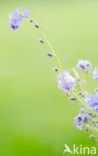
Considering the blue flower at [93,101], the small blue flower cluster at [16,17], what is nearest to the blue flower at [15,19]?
the small blue flower cluster at [16,17]

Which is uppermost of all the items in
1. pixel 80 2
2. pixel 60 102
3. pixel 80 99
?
pixel 80 2

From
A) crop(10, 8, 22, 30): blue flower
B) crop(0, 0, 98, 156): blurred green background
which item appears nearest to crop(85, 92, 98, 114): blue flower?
crop(10, 8, 22, 30): blue flower

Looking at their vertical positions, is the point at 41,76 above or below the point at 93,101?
above

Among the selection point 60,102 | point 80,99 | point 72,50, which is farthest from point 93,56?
point 80,99

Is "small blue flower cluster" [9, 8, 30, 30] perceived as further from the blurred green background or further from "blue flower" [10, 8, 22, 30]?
the blurred green background

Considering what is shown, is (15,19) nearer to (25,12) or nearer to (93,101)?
(25,12)

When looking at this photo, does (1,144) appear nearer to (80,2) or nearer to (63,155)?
(63,155)

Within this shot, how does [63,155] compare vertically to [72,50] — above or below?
below

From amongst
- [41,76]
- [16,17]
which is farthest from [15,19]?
[41,76]

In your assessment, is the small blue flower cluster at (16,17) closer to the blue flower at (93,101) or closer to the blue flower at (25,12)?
the blue flower at (25,12)
